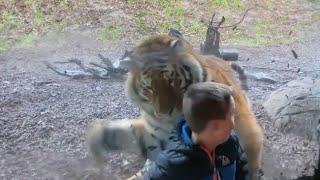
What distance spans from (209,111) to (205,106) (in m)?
0.02

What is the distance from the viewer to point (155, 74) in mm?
2119

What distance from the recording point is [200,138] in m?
1.69

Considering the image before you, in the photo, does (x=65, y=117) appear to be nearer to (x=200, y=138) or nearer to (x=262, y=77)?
(x=200, y=138)

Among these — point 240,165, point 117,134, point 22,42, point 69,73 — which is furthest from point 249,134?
point 22,42

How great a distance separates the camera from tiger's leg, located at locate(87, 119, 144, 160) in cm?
221

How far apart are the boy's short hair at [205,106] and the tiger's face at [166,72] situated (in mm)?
388

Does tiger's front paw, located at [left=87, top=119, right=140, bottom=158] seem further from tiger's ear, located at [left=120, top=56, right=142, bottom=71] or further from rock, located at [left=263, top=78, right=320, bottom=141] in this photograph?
rock, located at [left=263, top=78, right=320, bottom=141]

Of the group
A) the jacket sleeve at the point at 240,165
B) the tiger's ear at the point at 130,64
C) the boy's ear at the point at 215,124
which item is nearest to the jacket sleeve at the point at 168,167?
the boy's ear at the point at 215,124

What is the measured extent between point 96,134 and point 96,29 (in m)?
0.39

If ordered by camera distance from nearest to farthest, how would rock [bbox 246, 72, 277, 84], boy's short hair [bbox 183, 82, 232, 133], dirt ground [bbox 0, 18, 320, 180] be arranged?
boy's short hair [bbox 183, 82, 232, 133] < dirt ground [bbox 0, 18, 320, 180] < rock [bbox 246, 72, 277, 84]

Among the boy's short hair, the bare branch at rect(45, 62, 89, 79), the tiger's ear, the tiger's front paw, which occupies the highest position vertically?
the boy's short hair

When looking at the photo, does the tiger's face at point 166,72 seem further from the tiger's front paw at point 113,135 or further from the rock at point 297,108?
the rock at point 297,108

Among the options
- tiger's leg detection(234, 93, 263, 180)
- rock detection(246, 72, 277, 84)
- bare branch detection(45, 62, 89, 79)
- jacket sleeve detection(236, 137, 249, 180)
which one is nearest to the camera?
jacket sleeve detection(236, 137, 249, 180)

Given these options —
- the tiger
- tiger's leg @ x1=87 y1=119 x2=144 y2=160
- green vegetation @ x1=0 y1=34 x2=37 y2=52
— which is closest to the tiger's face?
the tiger
